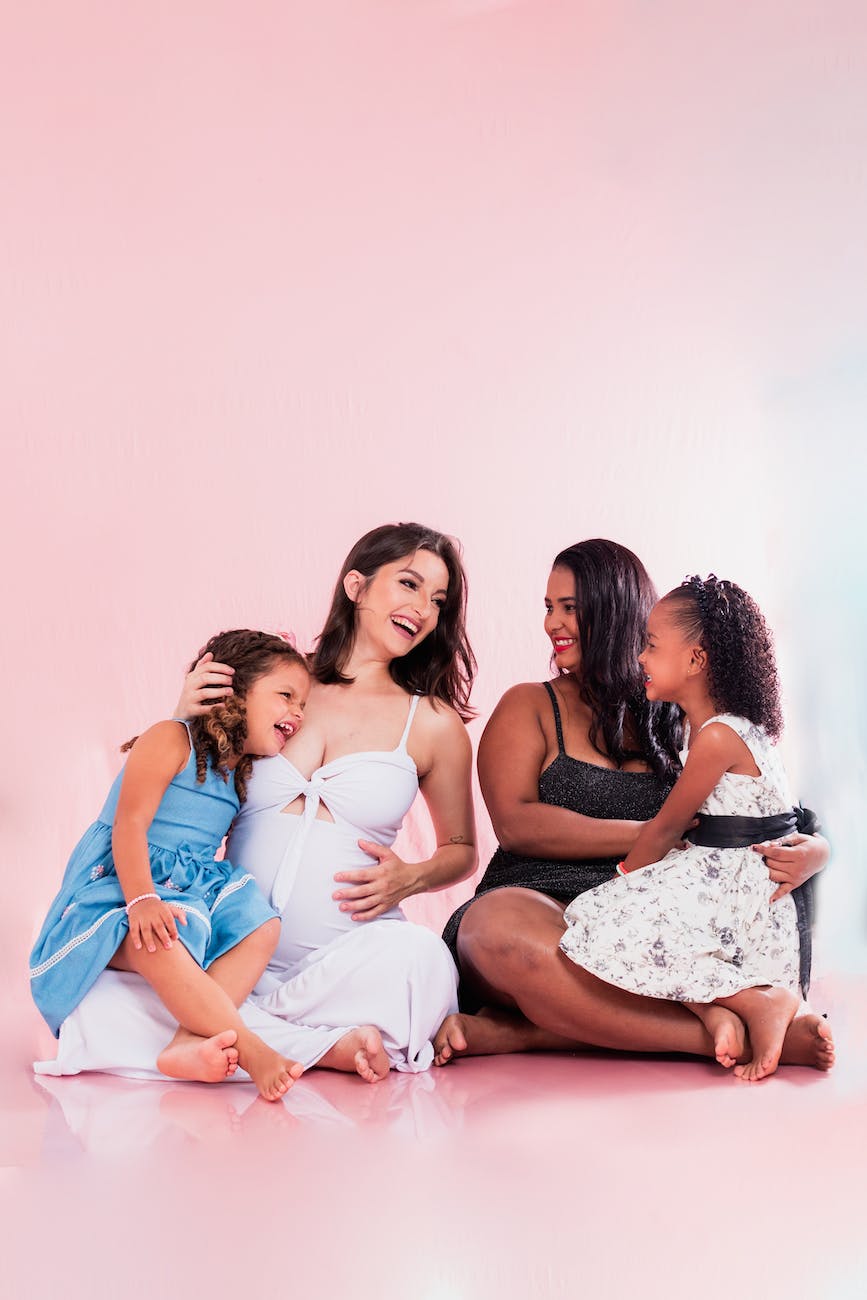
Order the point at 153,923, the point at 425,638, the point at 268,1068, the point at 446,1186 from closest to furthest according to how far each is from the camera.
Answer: the point at 446,1186 < the point at 268,1068 < the point at 153,923 < the point at 425,638

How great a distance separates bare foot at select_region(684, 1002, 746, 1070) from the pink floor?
46 mm

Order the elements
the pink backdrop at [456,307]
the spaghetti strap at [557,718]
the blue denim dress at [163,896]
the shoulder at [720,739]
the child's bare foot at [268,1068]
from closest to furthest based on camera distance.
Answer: the child's bare foot at [268,1068] → the blue denim dress at [163,896] → the shoulder at [720,739] → the spaghetti strap at [557,718] → the pink backdrop at [456,307]

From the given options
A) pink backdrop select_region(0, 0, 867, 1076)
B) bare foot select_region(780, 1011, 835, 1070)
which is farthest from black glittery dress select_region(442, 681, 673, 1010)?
pink backdrop select_region(0, 0, 867, 1076)

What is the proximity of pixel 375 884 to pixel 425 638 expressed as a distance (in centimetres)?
56

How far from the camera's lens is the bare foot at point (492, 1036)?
223cm

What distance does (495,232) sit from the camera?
3.53 m

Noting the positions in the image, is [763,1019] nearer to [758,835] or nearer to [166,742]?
[758,835]

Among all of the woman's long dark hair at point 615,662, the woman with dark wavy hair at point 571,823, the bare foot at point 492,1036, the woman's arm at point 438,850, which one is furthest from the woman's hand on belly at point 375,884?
the woman's long dark hair at point 615,662

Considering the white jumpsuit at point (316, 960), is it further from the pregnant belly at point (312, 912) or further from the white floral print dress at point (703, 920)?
the white floral print dress at point (703, 920)

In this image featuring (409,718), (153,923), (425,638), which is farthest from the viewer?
(425,638)

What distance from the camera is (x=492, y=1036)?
2312mm

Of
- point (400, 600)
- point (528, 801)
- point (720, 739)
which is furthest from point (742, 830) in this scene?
point (400, 600)

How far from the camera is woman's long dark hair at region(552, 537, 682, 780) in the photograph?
2.52m

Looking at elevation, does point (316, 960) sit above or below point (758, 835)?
below
